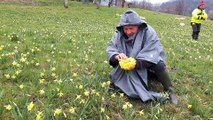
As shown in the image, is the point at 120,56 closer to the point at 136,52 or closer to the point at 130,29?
the point at 136,52

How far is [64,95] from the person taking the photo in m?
4.67

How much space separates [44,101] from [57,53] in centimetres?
346

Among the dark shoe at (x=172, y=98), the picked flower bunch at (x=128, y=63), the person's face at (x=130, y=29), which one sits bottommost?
the dark shoe at (x=172, y=98)

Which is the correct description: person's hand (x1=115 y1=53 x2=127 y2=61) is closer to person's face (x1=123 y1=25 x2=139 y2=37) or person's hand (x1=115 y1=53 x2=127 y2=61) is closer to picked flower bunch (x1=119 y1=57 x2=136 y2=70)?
picked flower bunch (x1=119 y1=57 x2=136 y2=70)

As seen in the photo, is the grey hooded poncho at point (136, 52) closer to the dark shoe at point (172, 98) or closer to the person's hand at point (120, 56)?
the person's hand at point (120, 56)

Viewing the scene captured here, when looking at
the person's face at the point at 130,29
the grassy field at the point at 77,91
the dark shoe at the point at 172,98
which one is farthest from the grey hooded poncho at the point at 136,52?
the dark shoe at the point at 172,98

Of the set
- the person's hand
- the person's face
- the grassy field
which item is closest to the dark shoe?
the grassy field

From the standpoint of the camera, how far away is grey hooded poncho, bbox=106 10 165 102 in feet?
16.0

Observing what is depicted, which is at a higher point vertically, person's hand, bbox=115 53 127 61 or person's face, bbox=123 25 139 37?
person's face, bbox=123 25 139 37

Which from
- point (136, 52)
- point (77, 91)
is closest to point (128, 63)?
point (136, 52)

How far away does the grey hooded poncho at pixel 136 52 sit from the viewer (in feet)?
16.0

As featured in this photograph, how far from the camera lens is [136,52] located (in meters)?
5.17

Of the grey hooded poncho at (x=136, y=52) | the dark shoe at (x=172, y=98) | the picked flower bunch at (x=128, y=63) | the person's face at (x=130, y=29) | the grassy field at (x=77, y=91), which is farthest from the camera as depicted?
the person's face at (x=130, y=29)

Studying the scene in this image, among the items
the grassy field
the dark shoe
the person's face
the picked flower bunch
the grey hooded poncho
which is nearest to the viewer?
the grassy field
